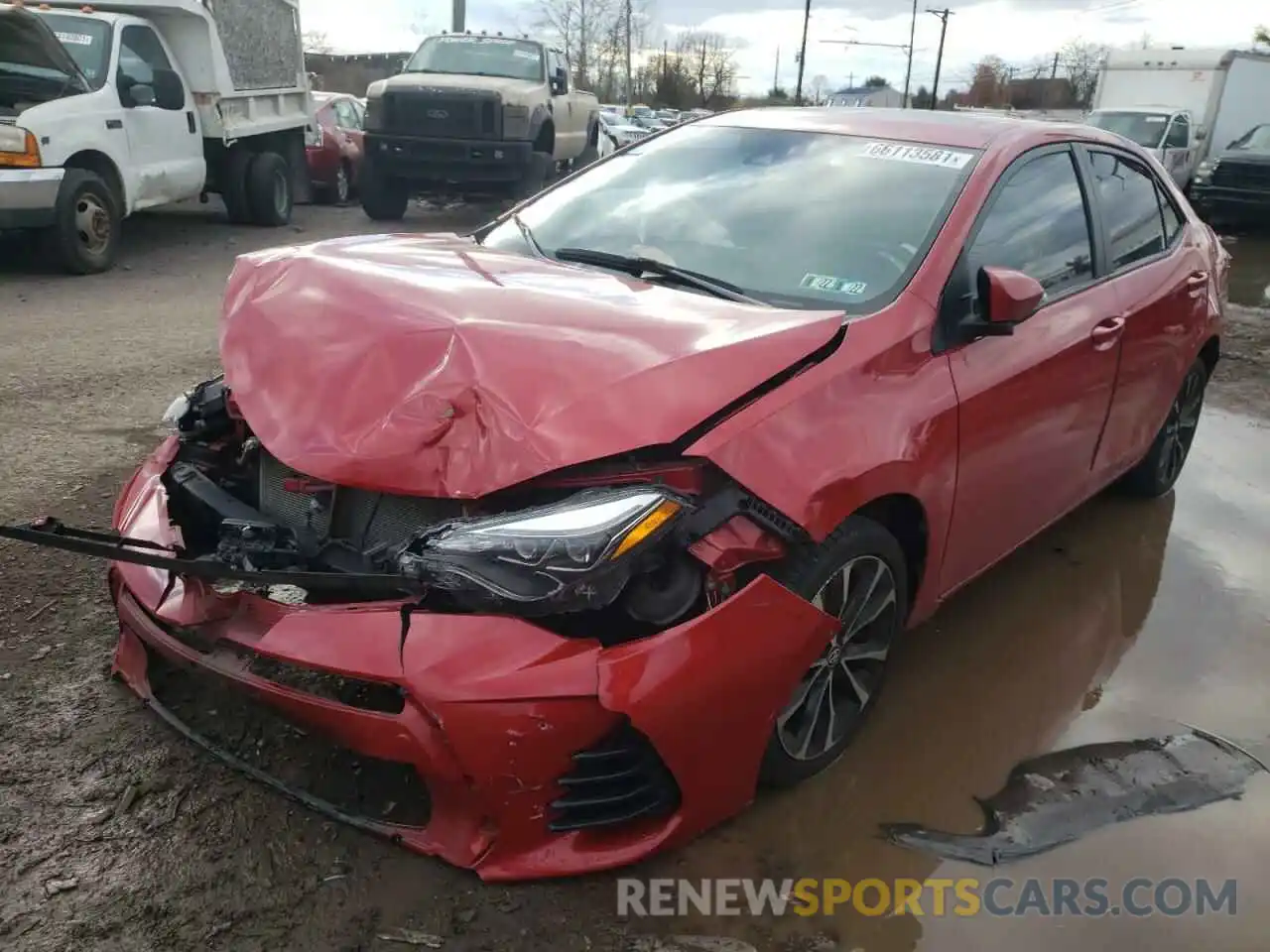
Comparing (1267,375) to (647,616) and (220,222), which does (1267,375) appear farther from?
(220,222)

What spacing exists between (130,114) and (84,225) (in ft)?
3.94

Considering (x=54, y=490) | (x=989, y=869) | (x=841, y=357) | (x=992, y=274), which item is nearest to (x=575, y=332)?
(x=841, y=357)

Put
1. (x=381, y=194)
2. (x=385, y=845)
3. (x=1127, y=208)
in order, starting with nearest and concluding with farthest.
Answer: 1. (x=385, y=845)
2. (x=1127, y=208)
3. (x=381, y=194)

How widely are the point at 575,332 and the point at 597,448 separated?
41 centimetres

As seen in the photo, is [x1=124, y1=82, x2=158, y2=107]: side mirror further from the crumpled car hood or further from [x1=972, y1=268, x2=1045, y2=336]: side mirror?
[x1=972, y1=268, x2=1045, y2=336]: side mirror

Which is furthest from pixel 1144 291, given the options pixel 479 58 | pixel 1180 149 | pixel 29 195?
pixel 1180 149

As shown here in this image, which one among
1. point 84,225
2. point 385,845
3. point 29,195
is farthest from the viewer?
point 84,225

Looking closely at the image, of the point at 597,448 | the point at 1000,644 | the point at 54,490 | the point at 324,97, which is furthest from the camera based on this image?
the point at 324,97

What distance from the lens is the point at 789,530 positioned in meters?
2.31

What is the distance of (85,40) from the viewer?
9242 mm

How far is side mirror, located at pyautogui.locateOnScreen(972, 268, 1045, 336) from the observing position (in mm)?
2789

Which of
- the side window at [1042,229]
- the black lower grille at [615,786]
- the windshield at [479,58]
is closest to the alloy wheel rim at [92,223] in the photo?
the windshield at [479,58]

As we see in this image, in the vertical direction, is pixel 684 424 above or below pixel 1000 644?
above

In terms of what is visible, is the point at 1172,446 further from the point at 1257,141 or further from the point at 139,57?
the point at 1257,141
